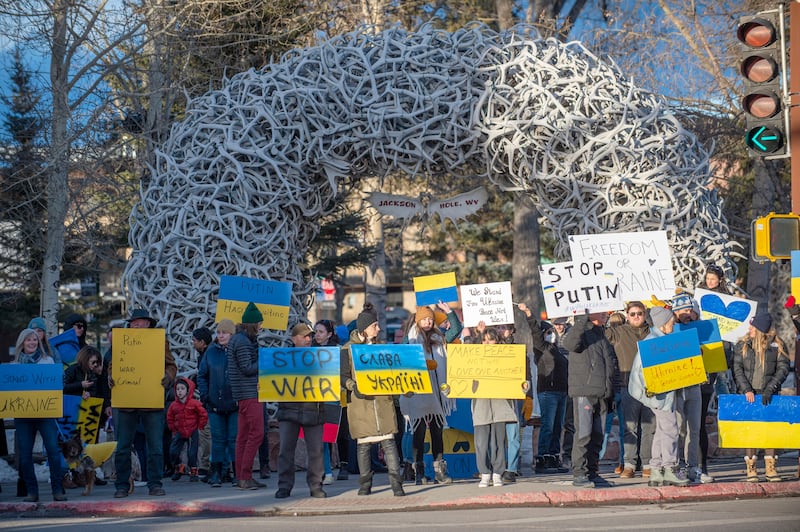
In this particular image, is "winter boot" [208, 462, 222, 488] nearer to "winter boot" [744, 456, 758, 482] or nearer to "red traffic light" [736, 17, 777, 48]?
"winter boot" [744, 456, 758, 482]

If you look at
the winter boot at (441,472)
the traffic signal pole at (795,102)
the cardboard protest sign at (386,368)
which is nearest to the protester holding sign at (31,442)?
the cardboard protest sign at (386,368)

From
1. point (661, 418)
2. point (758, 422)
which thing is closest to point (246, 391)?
point (661, 418)

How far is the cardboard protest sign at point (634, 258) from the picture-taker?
1108 centimetres

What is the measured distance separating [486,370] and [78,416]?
Answer: 4161mm

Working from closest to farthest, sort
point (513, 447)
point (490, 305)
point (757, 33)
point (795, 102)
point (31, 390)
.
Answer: point (757, 33)
point (795, 102)
point (31, 390)
point (513, 447)
point (490, 305)

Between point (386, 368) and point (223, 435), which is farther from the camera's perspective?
point (223, 435)

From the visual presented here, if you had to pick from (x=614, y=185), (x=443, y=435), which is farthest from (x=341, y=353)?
(x=614, y=185)

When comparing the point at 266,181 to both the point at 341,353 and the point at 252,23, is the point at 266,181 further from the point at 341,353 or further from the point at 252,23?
the point at 252,23

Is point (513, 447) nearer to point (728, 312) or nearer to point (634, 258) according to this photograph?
point (634, 258)

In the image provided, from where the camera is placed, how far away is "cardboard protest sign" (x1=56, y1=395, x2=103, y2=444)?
1166 cm

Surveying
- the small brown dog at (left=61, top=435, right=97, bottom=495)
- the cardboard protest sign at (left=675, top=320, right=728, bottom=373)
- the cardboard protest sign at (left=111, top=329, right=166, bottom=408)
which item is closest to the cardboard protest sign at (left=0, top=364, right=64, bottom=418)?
the cardboard protest sign at (left=111, top=329, right=166, bottom=408)

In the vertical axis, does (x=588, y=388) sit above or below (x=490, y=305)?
below

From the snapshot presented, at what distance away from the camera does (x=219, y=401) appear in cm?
1149

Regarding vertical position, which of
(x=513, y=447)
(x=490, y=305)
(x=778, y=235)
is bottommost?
(x=513, y=447)
